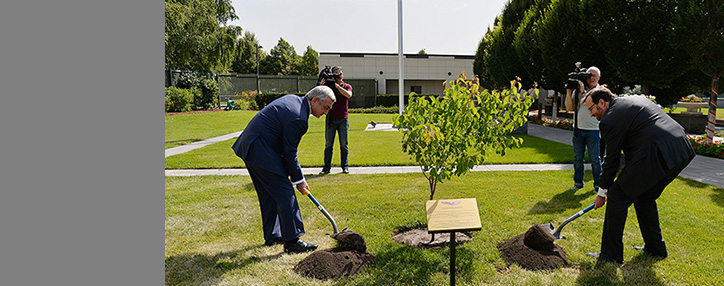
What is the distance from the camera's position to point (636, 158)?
11.5 feet

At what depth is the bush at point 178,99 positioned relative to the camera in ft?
72.4

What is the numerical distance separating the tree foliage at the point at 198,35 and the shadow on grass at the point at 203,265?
21.0 metres

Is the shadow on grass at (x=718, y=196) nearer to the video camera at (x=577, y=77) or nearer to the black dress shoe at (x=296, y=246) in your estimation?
the video camera at (x=577, y=77)

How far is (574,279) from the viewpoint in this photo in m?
3.51

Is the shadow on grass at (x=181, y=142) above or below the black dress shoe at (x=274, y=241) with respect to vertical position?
above

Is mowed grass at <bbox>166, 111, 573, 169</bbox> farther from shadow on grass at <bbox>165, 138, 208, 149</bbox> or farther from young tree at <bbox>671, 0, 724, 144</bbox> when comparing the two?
young tree at <bbox>671, 0, 724, 144</bbox>

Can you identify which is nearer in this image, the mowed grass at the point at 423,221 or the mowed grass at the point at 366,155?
the mowed grass at the point at 423,221

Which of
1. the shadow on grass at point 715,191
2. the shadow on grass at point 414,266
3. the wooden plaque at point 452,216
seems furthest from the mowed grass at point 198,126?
the shadow on grass at point 715,191

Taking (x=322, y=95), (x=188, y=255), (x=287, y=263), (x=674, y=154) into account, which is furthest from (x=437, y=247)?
(x=188, y=255)

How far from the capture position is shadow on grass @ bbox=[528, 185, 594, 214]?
5.39 meters

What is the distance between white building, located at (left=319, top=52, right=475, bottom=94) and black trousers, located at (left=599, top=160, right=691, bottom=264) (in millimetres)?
Answer: 35574

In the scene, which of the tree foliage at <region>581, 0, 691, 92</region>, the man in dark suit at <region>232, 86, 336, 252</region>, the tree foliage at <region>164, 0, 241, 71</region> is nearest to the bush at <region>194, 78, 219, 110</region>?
the tree foliage at <region>164, 0, 241, 71</region>

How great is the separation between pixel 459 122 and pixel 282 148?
5.83ft

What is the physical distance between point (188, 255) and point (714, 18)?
1330 cm
